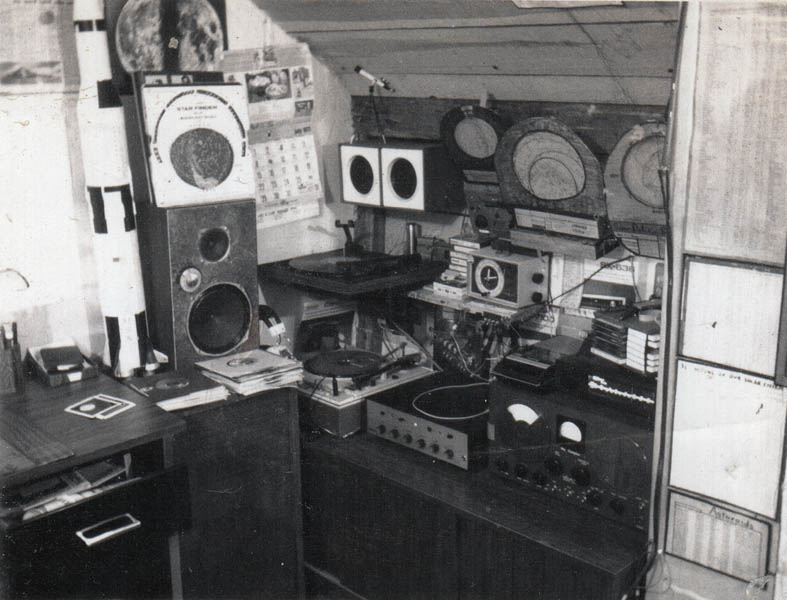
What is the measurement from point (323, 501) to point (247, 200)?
1029mm

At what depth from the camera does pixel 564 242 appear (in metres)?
2.62

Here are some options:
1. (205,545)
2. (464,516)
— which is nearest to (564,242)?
(464,516)

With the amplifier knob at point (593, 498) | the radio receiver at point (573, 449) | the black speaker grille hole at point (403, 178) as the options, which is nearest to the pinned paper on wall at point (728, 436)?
the radio receiver at point (573, 449)

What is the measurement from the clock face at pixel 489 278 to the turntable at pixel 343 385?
0.40 metres

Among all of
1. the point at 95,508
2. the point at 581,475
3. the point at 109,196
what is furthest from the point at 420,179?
the point at 95,508

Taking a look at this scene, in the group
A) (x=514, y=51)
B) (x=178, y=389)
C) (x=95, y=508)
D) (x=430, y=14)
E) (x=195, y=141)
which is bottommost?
(x=95, y=508)

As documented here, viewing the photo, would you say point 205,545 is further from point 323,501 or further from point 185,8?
point 185,8

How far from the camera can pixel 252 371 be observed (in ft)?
8.34

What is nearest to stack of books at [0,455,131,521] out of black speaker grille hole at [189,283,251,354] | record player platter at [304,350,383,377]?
black speaker grille hole at [189,283,251,354]

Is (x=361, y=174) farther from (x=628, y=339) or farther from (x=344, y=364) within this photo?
(x=628, y=339)

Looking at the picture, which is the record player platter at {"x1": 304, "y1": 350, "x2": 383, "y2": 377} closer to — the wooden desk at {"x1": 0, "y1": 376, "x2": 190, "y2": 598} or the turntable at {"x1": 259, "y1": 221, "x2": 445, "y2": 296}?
the turntable at {"x1": 259, "y1": 221, "x2": 445, "y2": 296}

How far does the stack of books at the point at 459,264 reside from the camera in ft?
9.45

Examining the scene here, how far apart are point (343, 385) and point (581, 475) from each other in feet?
3.03

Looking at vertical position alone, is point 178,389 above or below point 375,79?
below
